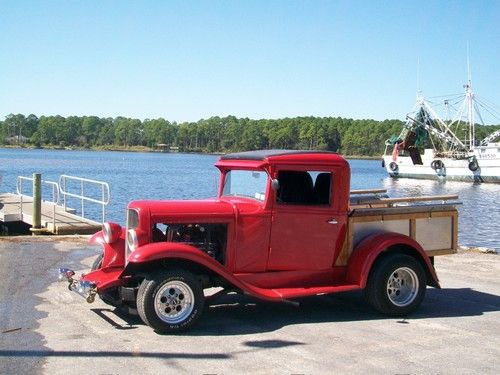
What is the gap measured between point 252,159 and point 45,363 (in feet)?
10.9

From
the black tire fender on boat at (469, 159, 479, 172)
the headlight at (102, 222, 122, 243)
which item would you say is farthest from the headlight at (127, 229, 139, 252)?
the black tire fender on boat at (469, 159, 479, 172)

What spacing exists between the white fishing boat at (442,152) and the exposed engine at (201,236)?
69.3m

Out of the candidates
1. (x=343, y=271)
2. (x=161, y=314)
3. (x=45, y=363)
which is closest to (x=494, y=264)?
(x=343, y=271)

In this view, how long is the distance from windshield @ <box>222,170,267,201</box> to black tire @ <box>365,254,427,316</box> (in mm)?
1689

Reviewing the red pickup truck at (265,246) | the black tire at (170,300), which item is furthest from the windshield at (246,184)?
the black tire at (170,300)

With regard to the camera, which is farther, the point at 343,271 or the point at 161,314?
the point at 343,271

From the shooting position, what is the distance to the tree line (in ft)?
431

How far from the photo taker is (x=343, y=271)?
8.05 metres

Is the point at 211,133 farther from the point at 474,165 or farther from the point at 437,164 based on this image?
the point at 474,165

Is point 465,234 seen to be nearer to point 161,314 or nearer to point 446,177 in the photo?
point 161,314

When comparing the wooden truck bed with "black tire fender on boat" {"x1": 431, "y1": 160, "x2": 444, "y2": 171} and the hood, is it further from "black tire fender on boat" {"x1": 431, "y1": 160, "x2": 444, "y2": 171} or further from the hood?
"black tire fender on boat" {"x1": 431, "y1": 160, "x2": 444, "y2": 171}

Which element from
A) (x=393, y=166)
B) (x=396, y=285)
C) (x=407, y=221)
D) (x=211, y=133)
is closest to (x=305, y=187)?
(x=407, y=221)

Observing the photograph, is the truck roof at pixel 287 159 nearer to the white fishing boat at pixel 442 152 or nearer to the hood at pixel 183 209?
the hood at pixel 183 209

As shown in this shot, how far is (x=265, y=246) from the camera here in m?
7.63
